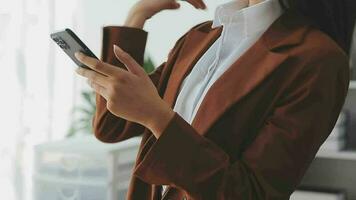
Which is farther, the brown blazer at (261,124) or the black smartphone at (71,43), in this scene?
the black smartphone at (71,43)

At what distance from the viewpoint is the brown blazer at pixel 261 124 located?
695 mm

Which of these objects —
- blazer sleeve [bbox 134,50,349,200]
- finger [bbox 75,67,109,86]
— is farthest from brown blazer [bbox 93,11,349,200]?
finger [bbox 75,67,109,86]

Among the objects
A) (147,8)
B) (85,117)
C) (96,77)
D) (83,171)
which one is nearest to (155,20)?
(85,117)

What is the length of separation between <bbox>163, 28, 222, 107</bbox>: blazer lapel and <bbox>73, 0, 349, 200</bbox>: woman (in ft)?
0.09

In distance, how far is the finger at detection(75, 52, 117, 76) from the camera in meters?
0.71

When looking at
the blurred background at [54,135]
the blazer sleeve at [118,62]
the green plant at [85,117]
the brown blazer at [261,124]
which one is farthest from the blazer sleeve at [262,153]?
the green plant at [85,117]

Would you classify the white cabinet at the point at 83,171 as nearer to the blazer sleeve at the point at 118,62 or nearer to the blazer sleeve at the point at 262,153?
the blazer sleeve at the point at 118,62

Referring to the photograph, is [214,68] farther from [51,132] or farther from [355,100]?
[51,132]

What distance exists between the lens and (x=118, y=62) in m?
0.93

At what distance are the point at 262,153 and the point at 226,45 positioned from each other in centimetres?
21

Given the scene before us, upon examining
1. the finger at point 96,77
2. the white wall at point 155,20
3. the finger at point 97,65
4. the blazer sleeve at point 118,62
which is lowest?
the white wall at point 155,20

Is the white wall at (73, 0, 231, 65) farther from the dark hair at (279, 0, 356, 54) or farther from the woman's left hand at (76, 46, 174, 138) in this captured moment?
the woman's left hand at (76, 46, 174, 138)

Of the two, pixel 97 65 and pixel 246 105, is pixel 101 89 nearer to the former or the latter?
pixel 97 65

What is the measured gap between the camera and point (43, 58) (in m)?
2.41
